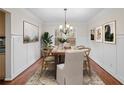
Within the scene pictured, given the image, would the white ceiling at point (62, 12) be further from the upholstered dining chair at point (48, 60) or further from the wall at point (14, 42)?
the upholstered dining chair at point (48, 60)

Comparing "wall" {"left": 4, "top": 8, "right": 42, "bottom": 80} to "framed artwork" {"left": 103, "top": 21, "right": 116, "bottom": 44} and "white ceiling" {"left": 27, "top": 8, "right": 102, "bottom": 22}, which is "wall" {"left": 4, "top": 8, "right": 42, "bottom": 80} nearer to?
"white ceiling" {"left": 27, "top": 8, "right": 102, "bottom": 22}

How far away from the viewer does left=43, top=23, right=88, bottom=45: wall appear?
9414 millimetres

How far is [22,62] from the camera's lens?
16.3ft

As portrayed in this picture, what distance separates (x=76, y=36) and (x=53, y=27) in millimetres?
1622

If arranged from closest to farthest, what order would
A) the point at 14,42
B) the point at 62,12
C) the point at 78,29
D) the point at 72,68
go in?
the point at 72,68
the point at 14,42
the point at 62,12
the point at 78,29

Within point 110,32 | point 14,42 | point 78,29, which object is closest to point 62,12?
point 110,32

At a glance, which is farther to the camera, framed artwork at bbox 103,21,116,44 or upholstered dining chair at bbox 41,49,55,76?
upholstered dining chair at bbox 41,49,55,76

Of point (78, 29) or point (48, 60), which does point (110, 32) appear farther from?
point (78, 29)

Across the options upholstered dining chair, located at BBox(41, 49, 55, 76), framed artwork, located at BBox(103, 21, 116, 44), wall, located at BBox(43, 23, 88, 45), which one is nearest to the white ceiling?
framed artwork, located at BBox(103, 21, 116, 44)

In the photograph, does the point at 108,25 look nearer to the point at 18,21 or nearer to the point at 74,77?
the point at 74,77

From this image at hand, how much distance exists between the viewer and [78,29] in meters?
9.49
